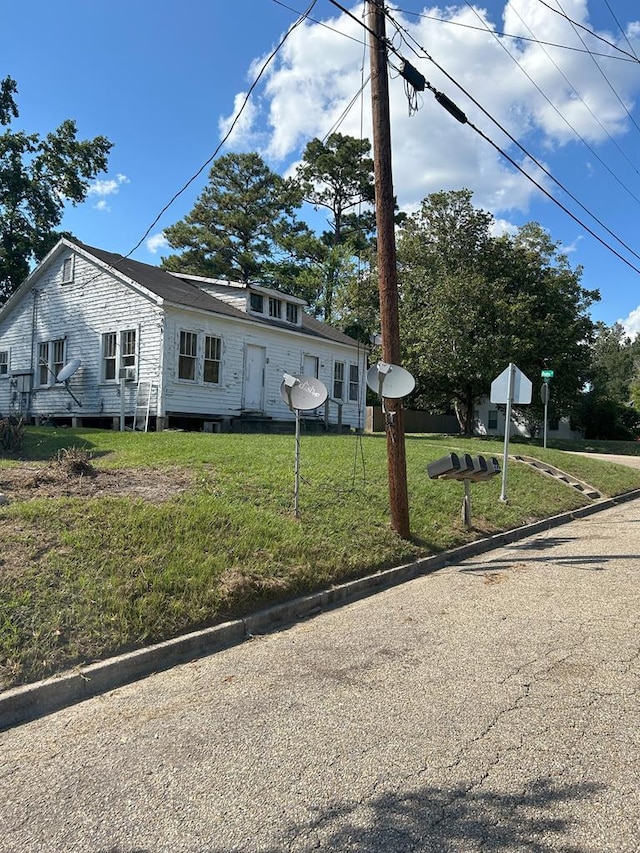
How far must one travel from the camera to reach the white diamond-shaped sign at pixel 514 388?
450 inches

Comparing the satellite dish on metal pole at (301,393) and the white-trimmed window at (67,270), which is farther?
the white-trimmed window at (67,270)

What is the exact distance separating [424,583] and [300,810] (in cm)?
Answer: 440

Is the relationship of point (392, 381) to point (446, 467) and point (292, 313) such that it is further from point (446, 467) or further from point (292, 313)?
point (292, 313)

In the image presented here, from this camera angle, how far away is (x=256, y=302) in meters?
21.1

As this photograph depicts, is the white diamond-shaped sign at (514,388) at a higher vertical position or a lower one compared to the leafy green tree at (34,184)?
lower

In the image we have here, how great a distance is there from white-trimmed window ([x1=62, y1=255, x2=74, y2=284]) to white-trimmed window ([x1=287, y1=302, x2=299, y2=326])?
737 centimetres

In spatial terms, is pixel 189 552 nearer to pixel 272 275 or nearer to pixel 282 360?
pixel 282 360

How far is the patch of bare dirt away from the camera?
7.14m

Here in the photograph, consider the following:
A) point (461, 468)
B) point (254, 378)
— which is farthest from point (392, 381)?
point (254, 378)

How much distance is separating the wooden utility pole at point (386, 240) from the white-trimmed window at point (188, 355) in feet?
35.3

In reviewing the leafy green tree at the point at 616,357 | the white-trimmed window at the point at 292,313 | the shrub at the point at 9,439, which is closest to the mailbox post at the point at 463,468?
the shrub at the point at 9,439

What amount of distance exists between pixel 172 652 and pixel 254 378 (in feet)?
52.0

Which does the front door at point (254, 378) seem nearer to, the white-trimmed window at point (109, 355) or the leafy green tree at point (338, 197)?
the white-trimmed window at point (109, 355)

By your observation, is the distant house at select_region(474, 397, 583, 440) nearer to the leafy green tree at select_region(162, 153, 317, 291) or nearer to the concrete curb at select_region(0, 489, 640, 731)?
the leafy green tree at select_region(162, 153, 317, 291)
